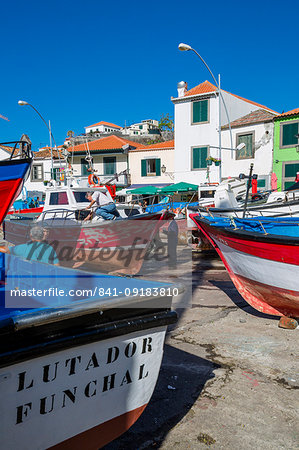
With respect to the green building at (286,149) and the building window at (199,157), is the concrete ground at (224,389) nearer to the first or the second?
the green building at (286,149)

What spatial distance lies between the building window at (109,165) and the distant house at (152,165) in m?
1.95

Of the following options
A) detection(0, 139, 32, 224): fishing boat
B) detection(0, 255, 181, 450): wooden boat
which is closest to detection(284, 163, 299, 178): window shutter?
detection(0, 139, 32, 224): fishing boat

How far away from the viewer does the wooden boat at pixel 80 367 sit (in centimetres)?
223

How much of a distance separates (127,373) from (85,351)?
1.47 feet

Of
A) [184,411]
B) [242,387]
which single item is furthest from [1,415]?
[242,387]

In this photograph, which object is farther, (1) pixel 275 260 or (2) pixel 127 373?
(1) pixel 275 260

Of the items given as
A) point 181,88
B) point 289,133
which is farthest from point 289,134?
point 181,88

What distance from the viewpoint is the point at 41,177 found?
38.0 metres

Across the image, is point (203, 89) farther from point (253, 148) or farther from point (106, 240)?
point (106, 240)

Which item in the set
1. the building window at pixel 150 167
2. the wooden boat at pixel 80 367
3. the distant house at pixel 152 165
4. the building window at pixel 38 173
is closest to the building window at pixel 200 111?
the distant house at pixel 152 165

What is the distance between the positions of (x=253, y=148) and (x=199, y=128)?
14.0ft

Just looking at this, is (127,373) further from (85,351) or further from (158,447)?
(158,447)

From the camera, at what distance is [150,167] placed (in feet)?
99.2

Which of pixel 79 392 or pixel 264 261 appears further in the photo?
pixel 264 261
